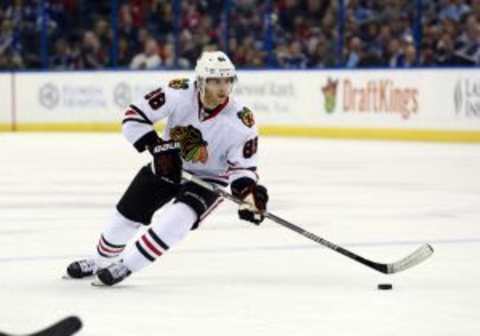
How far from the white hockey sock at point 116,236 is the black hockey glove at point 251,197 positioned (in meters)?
0.45

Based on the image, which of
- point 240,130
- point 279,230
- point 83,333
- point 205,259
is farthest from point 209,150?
point 279,230

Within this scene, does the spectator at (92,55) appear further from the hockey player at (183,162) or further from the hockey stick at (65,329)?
the hockey stick at (65,329)

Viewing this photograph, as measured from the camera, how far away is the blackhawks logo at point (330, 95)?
53.4ft

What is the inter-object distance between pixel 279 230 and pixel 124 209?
6.65 feet

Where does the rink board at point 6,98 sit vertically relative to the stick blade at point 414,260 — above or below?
below

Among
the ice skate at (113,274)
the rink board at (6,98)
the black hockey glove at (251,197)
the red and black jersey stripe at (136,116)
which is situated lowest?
the rink board at (6,98)

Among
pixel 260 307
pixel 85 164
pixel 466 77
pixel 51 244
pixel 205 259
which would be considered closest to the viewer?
pixel 260 307

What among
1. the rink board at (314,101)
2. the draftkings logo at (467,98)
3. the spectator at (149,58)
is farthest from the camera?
the spectator at (149,58)

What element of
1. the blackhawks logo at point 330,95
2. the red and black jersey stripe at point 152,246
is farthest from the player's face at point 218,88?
the blackhawks logo at point 330,95

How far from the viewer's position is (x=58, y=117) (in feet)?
60.4

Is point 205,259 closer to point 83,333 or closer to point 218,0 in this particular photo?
point 83,333

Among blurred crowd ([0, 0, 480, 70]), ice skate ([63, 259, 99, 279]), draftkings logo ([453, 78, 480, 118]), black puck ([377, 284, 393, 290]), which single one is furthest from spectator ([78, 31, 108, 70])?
black puck ([377, 284, 393, 290])

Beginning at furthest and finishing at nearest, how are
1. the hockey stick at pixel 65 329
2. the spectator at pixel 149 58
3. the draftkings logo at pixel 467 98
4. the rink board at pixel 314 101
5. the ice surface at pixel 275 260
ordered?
the spectator at pixel 149 58 < the rink board at pixel 314 101 < the draftkings logo at pixel 467 98 < the ice surface at pixel 275 260 < the hockey stick at pixel 65 329

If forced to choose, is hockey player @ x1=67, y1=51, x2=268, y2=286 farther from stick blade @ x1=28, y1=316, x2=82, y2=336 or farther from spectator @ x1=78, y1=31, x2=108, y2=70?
spectator @ x1=78, y1=31, x2=108, y2=70
